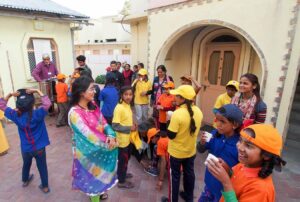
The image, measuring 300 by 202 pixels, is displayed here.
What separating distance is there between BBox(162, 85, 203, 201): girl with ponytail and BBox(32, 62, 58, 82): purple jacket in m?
5.26

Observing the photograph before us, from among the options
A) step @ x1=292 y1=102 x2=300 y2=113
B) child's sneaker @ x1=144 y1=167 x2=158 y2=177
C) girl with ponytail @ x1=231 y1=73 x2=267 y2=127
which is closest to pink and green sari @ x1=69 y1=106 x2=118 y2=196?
child's sneaker @ x1=144 y1=167 x2=158 y2=177

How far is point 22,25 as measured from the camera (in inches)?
247

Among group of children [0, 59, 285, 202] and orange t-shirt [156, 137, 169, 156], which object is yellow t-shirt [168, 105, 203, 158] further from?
orange t-shirt [156, 137, 169, 156]

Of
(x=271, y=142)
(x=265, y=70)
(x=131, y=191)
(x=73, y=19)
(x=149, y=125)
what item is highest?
(x=73, y=19)

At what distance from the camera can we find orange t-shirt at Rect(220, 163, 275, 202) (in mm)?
1194

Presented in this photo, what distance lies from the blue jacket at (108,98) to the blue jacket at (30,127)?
128cm

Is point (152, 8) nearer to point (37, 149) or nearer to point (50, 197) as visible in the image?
point (37, 149)

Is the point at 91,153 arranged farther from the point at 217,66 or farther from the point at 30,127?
the point at 217,66

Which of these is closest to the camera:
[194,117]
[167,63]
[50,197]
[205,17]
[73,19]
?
[194,117]

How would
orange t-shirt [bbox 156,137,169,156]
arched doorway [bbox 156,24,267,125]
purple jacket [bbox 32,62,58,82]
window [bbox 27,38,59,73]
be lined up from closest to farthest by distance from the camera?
orange t-shirt [bbox 156,137,169,156] < arched doorway [bbox 156,24,267,125] < purple jacket [bbox 32,62,58,82] < window [bbox 27,38,59,73]

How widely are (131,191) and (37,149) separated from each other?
5.17 ft

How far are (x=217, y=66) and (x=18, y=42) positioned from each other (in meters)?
6.36

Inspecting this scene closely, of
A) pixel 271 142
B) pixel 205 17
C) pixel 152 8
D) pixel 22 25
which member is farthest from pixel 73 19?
pixel 271 142

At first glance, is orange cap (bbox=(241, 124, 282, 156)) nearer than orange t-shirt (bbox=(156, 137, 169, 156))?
Yes
